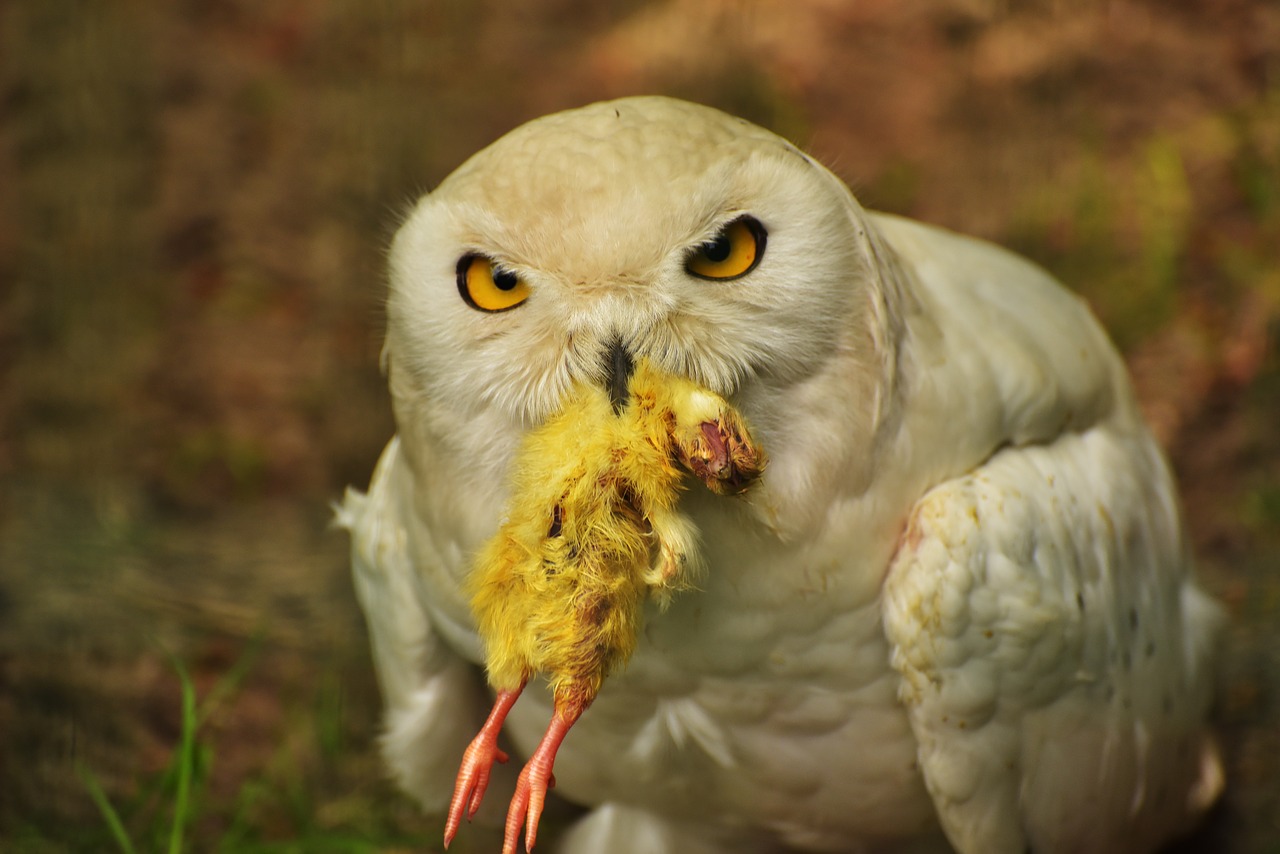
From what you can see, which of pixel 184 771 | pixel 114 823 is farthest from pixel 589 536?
pixel 114 823

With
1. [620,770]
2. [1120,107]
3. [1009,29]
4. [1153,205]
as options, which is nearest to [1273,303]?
[1153,205]

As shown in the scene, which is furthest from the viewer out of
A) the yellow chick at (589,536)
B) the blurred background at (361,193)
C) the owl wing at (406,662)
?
the blurred background at (361,193)

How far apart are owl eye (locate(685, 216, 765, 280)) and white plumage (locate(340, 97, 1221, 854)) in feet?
0.05

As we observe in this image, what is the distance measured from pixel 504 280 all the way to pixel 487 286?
0.03 metres

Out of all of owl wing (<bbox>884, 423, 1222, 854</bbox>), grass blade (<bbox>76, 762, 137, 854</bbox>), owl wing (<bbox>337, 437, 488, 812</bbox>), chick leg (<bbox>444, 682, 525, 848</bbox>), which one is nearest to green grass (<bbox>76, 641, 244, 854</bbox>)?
grass blade (<bbox>76, 762, 137, 854</bbox>)

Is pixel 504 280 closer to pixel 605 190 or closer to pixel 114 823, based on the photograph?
pixel 605 190

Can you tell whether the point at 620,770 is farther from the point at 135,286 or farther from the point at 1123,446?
the point at 135,286

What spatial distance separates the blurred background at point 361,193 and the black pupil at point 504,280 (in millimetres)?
1985

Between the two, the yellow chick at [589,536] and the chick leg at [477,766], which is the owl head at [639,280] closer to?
the yellow chick at [589,536]

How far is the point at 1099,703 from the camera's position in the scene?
1.97 meters

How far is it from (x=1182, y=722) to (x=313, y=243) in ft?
9.74

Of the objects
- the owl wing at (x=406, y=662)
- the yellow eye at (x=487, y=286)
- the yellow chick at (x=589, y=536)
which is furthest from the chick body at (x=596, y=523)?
the owl wing at (x=406, y=662)

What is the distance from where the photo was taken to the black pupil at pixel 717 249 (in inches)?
61.9

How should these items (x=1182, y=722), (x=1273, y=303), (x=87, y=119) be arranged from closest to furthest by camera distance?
(x=1182, y=722), (x=1273, y=303), (x=87, y=119)
